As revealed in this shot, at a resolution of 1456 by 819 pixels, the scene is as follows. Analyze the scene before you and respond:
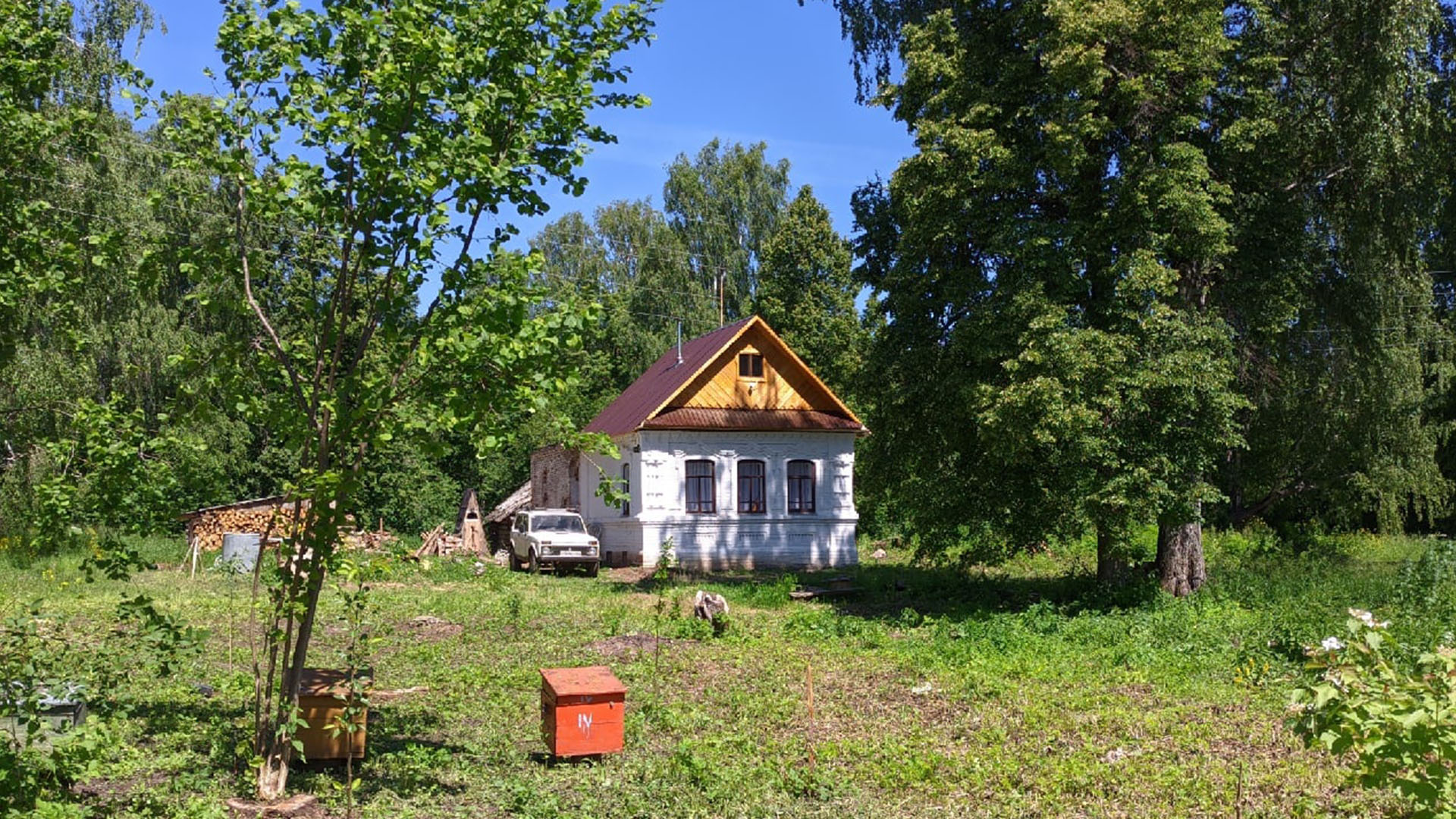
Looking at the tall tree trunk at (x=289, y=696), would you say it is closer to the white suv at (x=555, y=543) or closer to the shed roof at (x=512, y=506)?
the white suv at (x=555, y=543)

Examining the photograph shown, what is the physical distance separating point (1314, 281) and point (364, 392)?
16233 millimetres

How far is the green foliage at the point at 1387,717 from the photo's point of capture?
13.2ft

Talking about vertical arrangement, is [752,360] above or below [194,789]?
above

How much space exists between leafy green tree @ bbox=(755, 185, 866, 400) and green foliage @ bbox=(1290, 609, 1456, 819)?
3846cm

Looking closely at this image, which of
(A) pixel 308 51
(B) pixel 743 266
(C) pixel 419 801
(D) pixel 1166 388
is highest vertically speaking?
(B) pixel 743 266

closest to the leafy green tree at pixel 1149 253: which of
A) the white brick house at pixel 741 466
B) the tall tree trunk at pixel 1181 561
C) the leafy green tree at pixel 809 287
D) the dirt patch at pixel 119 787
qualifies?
the tall tree trunk at pixel 1181 561

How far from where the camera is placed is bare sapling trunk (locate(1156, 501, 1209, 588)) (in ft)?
56.6

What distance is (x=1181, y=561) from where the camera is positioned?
1731 cm

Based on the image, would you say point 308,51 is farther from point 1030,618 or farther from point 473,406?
point 1030,618

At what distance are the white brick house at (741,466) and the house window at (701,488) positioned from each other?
0.8 inches

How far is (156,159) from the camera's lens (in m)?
6.77

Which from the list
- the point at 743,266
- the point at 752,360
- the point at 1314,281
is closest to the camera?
the point at 1314,281

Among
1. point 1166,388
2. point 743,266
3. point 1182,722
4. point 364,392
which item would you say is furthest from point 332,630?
point 743,266

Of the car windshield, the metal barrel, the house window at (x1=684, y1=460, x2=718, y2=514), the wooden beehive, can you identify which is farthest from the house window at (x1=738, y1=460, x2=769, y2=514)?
the wooden beehive
